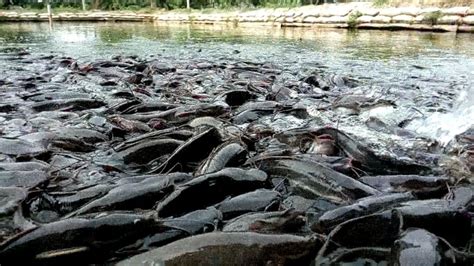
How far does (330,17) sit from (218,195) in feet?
72.1

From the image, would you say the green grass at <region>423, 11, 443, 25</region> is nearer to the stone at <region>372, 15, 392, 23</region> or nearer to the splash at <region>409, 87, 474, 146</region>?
the stone at <region>372, 15, 392, 23</region>

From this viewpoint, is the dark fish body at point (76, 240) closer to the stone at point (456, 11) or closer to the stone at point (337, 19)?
the stone at point (456, 11)

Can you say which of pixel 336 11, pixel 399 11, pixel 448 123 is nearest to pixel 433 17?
pixel 399 11

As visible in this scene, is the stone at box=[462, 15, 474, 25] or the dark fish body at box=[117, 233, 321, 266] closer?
the dark fish body at box=[117, 233, 321, 266]

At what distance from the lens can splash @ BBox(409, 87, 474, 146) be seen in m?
4.09

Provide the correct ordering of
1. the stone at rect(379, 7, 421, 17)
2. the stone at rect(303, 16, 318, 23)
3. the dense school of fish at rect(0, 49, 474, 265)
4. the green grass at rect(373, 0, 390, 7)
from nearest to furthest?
1. the dense school of fish at rect(0, 49, 474, 265)
2. the stone at rect(379, 7, 421, 17)
3. the green grass at rect(373, 0, 390, 7)
4. the stone at rect(303, 16, 318, 23)

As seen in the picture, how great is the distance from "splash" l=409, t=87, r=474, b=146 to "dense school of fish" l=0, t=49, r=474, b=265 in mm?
181

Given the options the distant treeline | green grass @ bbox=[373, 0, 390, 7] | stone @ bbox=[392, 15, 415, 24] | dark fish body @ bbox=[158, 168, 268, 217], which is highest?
the distant treeline

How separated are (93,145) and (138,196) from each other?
55.9 inches

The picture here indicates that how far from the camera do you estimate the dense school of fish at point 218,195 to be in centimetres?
201

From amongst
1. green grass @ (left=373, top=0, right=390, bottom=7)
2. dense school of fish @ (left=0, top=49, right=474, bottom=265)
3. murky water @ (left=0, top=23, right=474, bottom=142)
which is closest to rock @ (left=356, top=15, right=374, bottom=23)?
green grass @ (left=373, top=0, right=390, bottom=7)

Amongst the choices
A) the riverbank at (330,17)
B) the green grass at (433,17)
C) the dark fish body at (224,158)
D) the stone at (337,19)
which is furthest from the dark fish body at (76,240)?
the stone at (337,19)

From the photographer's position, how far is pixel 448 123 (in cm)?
445

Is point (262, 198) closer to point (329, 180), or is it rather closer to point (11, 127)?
point (329, 180)
